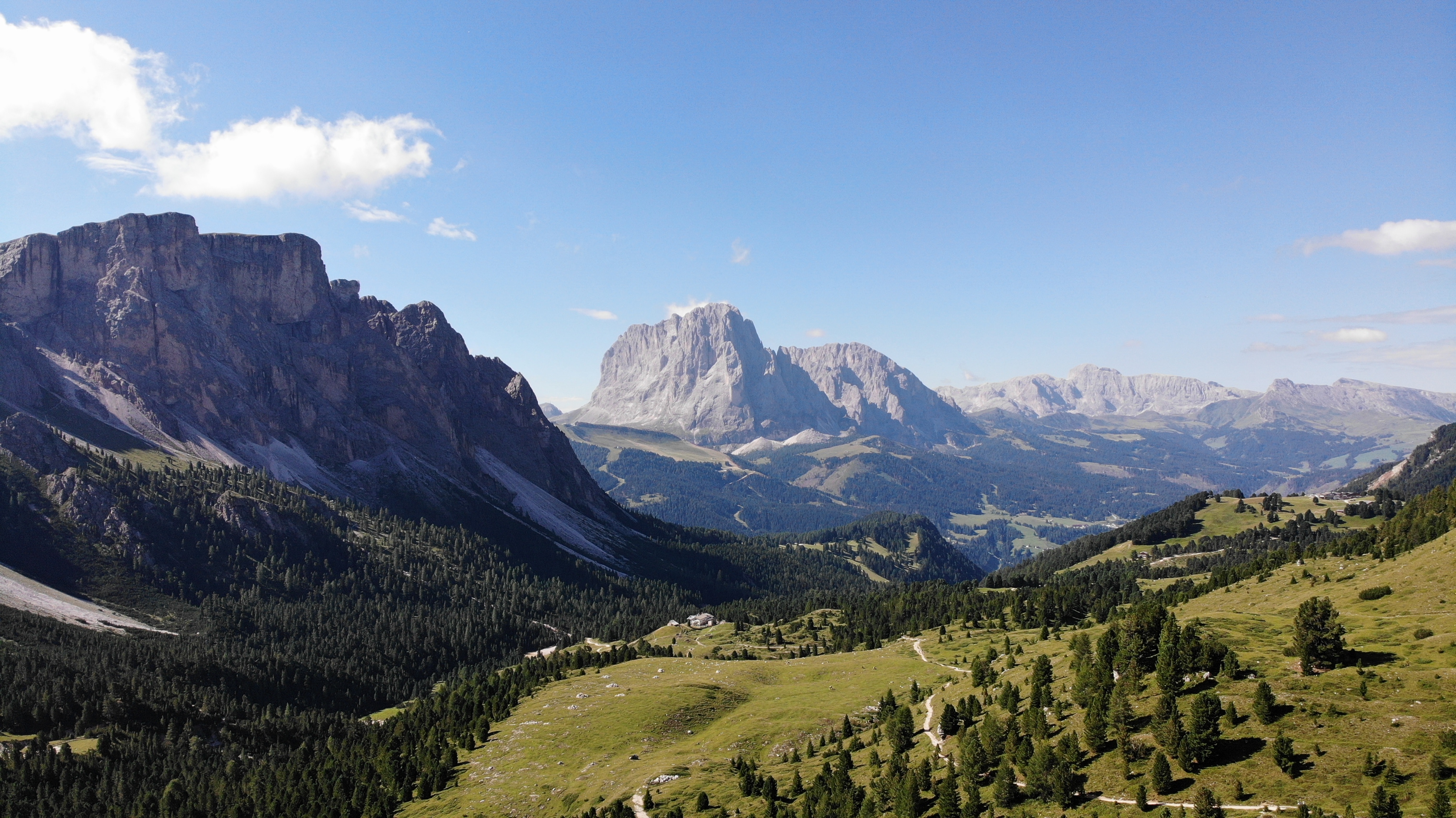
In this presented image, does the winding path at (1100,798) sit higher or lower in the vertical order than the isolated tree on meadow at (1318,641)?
lower

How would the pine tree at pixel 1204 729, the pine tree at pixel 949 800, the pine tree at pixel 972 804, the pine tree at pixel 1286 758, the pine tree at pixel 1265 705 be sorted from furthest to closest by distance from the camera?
the pine tree at pixel 949 800 → the pine tree at pixel 972 804 → the pine tree at pixel 1265 705 → the pine tree at pixel 1204 729 → the pine tree at pixel 1286 758

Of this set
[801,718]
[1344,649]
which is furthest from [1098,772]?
[801,718]

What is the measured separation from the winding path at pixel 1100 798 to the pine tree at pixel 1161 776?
86 cm

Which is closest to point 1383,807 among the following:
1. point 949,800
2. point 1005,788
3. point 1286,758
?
point 1286,758

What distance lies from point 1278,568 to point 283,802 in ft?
551

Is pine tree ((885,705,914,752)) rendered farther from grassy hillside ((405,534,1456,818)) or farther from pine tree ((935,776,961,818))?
pine tree ((935,776,961,818))

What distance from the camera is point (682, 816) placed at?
77500 mm

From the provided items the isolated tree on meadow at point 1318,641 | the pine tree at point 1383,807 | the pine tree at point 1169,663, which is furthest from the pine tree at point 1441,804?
the isolated tree on meadow at point 1318,641

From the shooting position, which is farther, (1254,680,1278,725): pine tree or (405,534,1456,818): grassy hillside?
(1254,680,1278,725): pine tree

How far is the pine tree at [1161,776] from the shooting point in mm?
53562

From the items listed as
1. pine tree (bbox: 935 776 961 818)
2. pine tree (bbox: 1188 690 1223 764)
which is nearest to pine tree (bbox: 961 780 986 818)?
pine tree (bbox: 935 776 961 818)

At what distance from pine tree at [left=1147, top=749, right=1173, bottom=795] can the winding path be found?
864mm

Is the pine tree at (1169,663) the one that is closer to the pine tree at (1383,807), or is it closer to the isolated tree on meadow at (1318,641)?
the isolated tree on meadow at (1318,641)

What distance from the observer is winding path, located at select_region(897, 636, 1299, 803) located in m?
49.2
